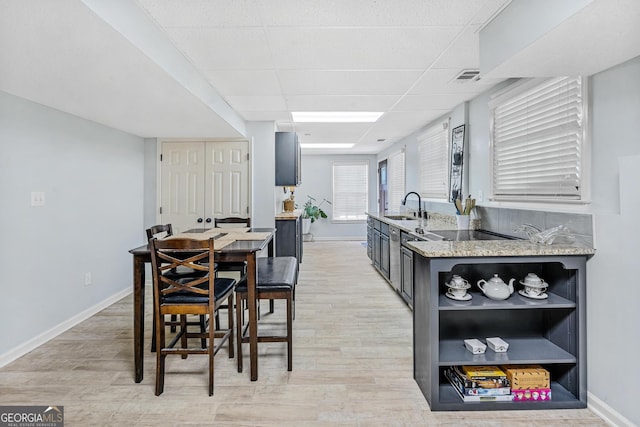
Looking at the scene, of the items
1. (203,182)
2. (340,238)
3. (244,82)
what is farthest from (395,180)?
(244,82)

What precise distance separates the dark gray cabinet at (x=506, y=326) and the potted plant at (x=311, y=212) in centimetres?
663

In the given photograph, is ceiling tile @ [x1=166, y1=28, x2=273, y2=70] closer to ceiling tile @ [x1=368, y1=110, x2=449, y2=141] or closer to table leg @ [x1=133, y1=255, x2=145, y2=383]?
table leg @ [x1=133, y1=255, x2=145, y2=383]

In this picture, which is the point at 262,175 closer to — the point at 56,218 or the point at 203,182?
the point at 203,182

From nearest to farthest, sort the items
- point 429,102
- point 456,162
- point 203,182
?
point 429,102, point 456,162, point 203,182

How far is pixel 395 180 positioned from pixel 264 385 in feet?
18.6

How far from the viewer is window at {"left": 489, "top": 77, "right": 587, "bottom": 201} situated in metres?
2.24

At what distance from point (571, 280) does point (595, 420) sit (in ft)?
2.54

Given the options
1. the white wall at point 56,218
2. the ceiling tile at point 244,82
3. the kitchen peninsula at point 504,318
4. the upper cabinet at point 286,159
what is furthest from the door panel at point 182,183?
the kitchen peninsula at point 504,318

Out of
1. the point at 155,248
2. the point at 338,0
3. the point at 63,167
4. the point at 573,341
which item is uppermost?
the point at 338,0

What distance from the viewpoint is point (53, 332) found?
313cm

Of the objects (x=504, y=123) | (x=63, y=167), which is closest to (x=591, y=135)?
(x=504, y=123)

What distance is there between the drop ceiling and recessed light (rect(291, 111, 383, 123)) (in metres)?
0.64

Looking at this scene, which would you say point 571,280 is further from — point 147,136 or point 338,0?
→ point 147,136

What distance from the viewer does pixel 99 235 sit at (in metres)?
3.93
